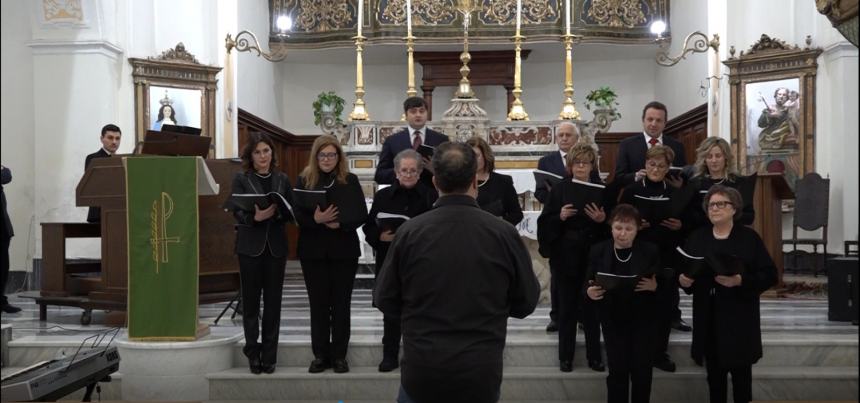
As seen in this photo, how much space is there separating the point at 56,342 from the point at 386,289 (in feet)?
11.3

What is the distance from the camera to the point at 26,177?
8.89 m

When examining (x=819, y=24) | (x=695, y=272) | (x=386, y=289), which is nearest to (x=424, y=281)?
(x=386, y=289)

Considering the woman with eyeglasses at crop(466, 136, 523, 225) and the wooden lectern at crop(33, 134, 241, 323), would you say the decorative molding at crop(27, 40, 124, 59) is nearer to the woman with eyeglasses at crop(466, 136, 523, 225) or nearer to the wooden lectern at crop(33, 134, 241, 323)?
the wooden lectern at crop(33, 134, 241, 323)

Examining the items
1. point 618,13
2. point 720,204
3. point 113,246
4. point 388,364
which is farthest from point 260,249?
point 618,13

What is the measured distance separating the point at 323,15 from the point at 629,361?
9.75 metres

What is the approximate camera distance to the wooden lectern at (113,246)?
596 cm

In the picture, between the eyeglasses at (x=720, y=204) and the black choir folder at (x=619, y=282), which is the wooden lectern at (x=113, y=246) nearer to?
the black choir folder at (x=619, y=282)

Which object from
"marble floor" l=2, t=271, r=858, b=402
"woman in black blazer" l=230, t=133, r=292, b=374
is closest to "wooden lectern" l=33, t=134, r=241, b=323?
"marble floor" l=2, t=271, r=858, b=402

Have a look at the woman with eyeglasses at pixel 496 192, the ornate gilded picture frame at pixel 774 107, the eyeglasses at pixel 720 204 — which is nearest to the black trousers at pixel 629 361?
the eyeglasses at pixel 720 204

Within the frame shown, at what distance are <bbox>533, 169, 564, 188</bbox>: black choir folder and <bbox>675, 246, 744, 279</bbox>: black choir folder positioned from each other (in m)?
0.90

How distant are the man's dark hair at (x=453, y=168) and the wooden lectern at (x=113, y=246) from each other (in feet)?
11.2

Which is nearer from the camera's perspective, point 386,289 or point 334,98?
point 386,289

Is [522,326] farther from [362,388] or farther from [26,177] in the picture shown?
[26,177]

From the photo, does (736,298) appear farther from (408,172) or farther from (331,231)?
(331,231)
